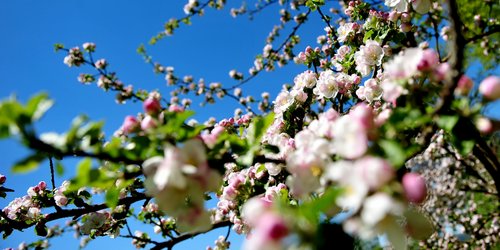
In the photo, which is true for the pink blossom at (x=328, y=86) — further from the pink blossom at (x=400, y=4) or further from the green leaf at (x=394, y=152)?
the green leaf at (x=394, y=152)

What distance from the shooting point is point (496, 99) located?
0.94m

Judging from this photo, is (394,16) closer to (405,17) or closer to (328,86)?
(405,17)

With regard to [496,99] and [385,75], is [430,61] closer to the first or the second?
[496,99]

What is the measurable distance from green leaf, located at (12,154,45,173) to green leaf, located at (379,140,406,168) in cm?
77

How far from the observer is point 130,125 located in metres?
1.04

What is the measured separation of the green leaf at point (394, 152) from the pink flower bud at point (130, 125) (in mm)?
648

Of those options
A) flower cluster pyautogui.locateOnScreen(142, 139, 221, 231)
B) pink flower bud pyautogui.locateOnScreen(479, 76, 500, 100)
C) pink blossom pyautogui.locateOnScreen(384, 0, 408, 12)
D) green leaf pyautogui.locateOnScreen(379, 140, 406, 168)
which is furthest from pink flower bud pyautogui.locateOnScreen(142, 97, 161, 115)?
pink blossom pyautogui.locateOnScreen(384, 0, 408, 12)

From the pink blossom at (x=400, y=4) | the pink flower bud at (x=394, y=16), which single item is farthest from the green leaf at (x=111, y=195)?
the pink flower bud at (x=394, y=16)

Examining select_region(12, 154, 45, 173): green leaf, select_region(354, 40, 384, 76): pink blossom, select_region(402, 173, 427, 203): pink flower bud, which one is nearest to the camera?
select_region(402, 173, 427, 203): pink flower bud

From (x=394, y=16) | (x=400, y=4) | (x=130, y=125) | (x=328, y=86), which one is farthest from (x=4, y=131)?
(x=394, y=16)

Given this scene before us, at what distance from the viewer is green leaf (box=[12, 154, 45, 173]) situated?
856 millimetres

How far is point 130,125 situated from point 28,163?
27cm

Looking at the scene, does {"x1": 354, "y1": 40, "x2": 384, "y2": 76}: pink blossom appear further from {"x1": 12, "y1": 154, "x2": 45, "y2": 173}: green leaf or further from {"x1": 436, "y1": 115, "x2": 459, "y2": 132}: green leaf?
{"x1": 12, "y1": 154, "x2": 45, "y2": 173}: green leaf

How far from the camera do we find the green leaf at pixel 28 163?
33.7 inches
